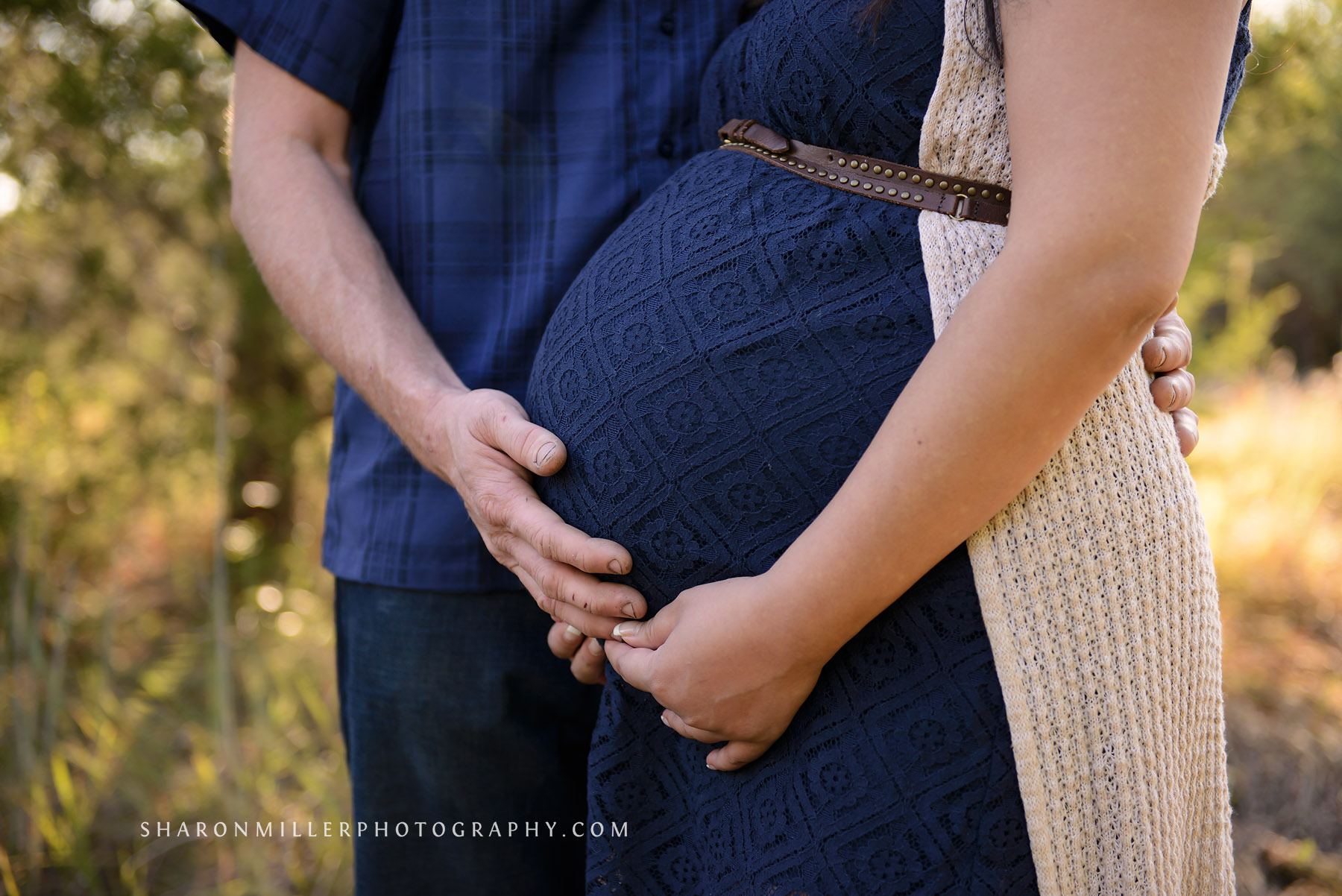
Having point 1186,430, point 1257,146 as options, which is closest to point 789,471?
point 1186,430

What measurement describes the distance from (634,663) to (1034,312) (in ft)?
1.60

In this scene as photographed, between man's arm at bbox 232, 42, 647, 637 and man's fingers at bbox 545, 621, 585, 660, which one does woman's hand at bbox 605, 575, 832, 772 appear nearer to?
man's arm at bbox 232, 42, 647, 637

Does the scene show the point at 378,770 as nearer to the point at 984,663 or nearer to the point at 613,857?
the point at 613,857

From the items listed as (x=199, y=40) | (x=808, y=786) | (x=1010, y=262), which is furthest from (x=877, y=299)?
(x=199, y=40)

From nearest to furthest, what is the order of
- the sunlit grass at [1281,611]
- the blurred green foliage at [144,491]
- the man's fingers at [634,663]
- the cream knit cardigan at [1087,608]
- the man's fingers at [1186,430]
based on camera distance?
1. the cream knit cardigan at [1087,608]
2. the man's fingers at [634,663]
3. the man's fingers at [1186,430]
4. the blurred green foliage at [144,491]
5. the sunlit grass at [1281,611]

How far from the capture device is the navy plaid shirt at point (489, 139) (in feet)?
3.90

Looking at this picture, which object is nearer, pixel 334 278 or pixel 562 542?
pixel 562 542

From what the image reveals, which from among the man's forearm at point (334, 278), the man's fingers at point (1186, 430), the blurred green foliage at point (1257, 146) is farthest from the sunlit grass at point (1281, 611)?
the man's forearm at point (334, 278)

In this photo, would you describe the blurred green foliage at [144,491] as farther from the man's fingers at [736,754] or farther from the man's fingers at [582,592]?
the man's fingers at [736,754]

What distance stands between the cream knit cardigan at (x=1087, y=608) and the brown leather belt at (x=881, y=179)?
15 mm

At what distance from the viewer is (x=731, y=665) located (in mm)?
770

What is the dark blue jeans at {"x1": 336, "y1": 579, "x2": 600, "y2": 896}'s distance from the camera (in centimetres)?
123

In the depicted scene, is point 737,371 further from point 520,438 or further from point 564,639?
point 564,639

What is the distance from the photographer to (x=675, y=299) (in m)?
0.89
